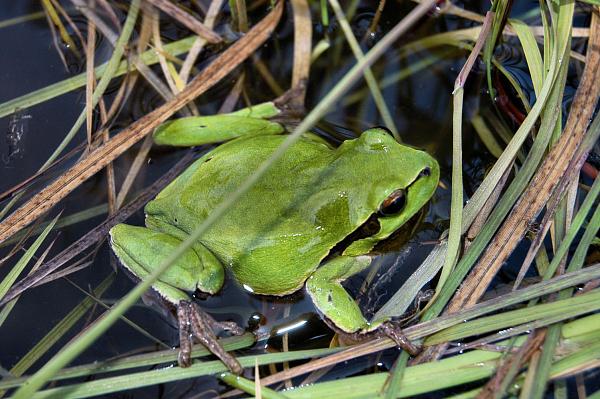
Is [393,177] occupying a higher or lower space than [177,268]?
higher

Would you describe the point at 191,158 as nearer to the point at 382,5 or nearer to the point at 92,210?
the point at 92,210

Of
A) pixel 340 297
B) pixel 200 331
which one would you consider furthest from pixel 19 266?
pixel 340 297

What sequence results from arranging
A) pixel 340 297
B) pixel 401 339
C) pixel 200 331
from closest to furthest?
pixel 401 339 < pixel 200 331 < pixel 340 297

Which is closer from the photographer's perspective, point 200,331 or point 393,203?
point 200,331

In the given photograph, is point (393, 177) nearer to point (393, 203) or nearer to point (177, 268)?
point (393, 203)

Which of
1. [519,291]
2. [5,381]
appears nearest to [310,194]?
[519,291]

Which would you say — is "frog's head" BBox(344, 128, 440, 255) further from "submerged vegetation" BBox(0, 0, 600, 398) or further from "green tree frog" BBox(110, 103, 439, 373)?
"submerged vegetation" BBox(0, 0, 600, 398)

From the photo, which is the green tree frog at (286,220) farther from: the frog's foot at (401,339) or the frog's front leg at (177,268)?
the frog's foot at (401,339)

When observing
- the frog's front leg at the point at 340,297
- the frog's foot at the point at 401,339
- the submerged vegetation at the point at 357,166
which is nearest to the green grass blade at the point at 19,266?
the submerged vegetation at the point at 357,166
